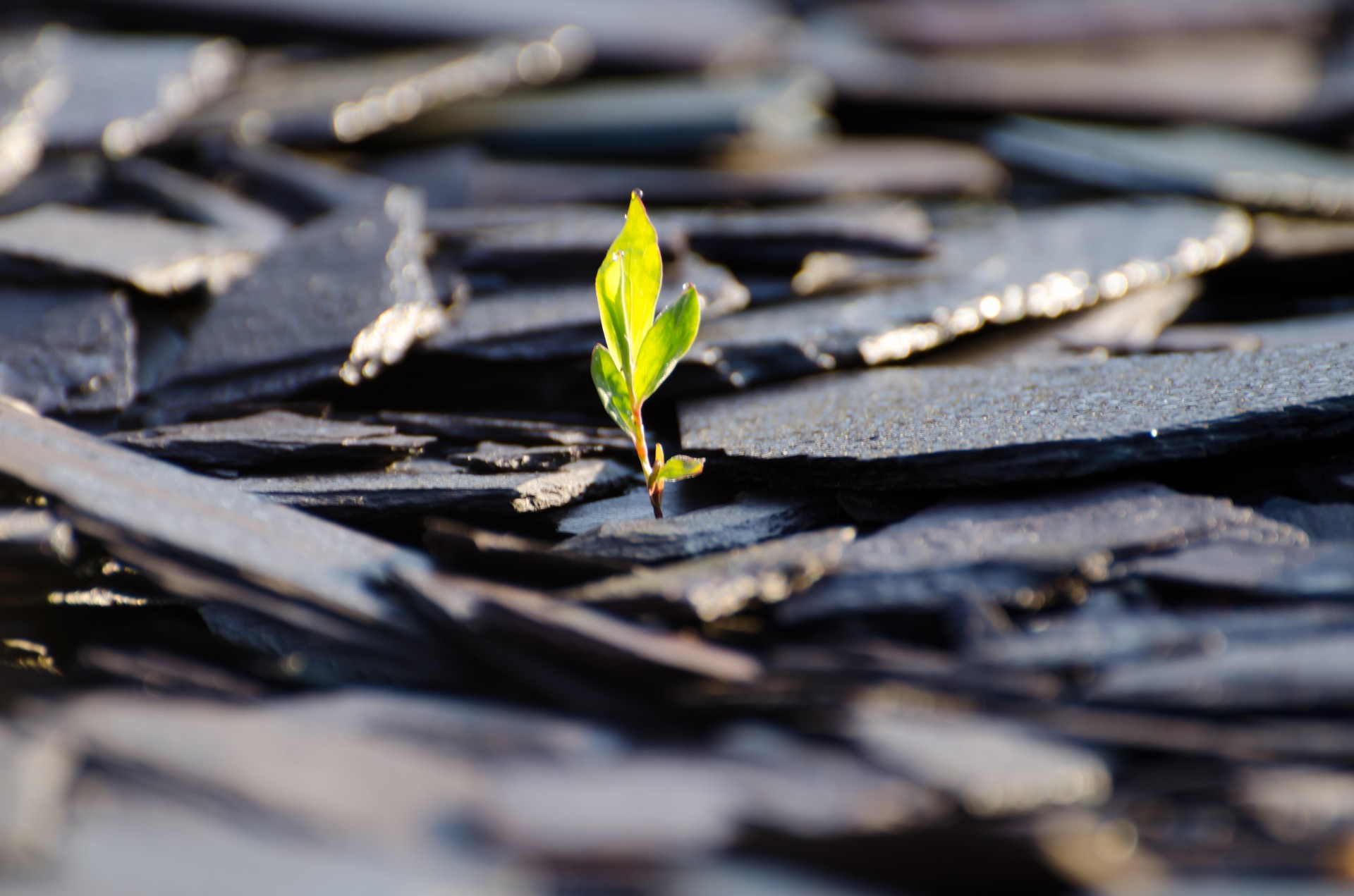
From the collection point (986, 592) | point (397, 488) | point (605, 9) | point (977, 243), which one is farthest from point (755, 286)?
point (605, 9)

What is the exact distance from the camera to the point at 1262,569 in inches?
58.4

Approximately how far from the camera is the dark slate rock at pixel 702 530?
161 centimetres

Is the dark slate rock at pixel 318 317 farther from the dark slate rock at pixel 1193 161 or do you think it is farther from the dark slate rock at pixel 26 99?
the dark slate rock at pixel 1193 161

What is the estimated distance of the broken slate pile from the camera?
117 centimetres

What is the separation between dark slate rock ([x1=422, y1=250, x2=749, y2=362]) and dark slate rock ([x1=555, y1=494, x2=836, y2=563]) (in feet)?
1.83

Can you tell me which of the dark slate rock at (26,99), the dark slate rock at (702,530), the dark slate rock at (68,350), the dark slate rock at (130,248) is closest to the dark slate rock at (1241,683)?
the dark slate rock at (702,530)

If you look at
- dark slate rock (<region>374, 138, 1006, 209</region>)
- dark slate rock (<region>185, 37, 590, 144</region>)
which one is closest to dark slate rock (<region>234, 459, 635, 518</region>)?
dark slate rock (<region>374, 138, 1006, 209</region>)

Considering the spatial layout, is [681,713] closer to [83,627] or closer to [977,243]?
[83,627]

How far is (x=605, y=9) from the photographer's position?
4.40 metres

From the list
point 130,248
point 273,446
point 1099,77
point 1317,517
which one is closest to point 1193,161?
point 1099,77

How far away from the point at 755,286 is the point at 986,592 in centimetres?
129

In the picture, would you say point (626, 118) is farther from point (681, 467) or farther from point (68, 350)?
point (681, 467)

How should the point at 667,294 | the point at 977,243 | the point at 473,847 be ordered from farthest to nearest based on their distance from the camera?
1. the point at 977,243
2. the point at 667,294
3. the point at 473,847

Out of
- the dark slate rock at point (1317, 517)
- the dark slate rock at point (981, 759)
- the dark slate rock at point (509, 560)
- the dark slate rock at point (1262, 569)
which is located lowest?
the dark slate rock at point (981, 759)
